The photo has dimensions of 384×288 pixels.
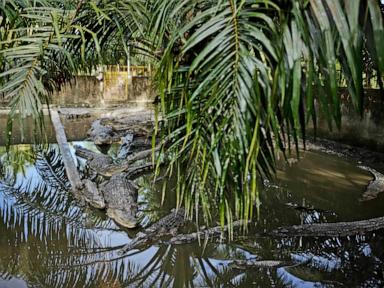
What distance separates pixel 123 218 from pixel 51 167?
2317 mm

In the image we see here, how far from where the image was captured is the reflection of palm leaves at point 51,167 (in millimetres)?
4865

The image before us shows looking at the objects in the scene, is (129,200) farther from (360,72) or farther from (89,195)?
(360,72)

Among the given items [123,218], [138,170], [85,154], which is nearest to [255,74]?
[123,218]

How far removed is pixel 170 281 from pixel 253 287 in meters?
0.57

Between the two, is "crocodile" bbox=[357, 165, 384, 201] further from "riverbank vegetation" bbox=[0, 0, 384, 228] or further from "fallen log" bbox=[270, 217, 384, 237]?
"riverbank vegetation" bbox=[0, 0, 384, 228]

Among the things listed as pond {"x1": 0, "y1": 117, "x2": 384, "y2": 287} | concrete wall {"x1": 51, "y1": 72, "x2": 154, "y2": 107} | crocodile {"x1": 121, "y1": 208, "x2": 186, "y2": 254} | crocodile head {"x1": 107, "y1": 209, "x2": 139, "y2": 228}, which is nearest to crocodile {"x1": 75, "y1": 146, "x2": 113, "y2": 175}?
pond {"x1": 0, "y1": 117, "x2": 384, "y2": 287}

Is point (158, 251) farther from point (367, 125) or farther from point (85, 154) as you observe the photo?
point (367, 125)

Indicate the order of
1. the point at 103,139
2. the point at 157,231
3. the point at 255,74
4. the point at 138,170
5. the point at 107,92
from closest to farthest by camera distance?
the point at 255,74 → the point at 157,231 → the point at 138,170 → the point at 103,139 → the point at 107,92

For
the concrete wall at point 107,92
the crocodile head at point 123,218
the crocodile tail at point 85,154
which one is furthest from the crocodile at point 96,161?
the concrete wall at point 107,92

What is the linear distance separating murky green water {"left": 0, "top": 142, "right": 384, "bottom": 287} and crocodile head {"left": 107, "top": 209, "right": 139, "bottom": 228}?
65 mm

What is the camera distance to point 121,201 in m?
3.97

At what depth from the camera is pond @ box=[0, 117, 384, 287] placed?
2797 mm

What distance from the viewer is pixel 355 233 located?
343 centimetres

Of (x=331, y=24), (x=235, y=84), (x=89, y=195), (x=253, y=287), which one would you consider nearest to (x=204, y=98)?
(x=235, y=84)
